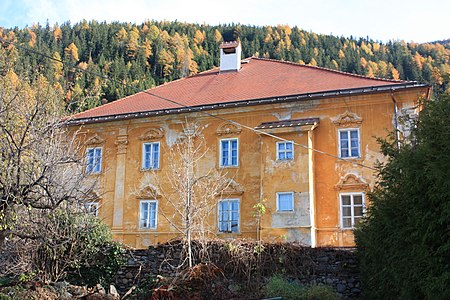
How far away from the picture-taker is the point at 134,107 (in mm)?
26234

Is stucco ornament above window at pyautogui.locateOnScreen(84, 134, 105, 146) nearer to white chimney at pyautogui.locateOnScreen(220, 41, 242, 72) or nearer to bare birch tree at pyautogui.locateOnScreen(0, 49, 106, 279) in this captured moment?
bare birch tree at pyautogui.locateOnScreen(0, 49, 106, 279)

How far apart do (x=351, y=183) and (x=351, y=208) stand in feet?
3.53

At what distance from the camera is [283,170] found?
21406 mm

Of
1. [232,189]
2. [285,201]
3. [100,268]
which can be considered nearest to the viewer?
[100,268]

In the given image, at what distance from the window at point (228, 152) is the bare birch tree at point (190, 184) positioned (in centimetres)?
65

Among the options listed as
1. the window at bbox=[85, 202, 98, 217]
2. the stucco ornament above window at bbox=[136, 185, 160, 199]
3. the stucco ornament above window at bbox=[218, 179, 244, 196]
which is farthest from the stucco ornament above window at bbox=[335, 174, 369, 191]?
the window at bbox=[85, 202, 98, 217]

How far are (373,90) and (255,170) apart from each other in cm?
628

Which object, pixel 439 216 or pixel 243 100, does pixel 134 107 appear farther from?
pixel 439 216

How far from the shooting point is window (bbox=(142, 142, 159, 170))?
81.4 ft

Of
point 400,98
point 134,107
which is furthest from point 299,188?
point 134,107

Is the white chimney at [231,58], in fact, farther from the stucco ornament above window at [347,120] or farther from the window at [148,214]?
the window at [148,214]

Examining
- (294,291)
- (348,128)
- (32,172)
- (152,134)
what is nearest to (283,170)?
(348,128)

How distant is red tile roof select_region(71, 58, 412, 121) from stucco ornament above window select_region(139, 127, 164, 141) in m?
1.06

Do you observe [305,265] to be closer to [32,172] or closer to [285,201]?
[285,201]
